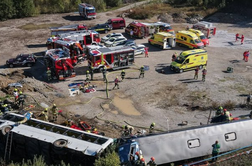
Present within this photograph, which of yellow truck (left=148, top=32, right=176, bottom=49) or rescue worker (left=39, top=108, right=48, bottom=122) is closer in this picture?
rescue worker (left=39, top=108, right=48, bottom=122)

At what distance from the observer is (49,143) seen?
557 inches

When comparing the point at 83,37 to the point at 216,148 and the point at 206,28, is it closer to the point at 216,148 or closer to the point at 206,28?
the point at 206,28

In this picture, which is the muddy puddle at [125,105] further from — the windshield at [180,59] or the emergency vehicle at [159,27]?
the emergency vehicle at [159,27]

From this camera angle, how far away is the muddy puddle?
864 inches

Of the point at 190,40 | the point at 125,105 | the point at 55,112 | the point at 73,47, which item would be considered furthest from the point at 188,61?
the point at 55,112

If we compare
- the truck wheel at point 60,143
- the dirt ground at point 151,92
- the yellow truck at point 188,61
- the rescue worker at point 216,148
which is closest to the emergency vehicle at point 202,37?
the dirt ground at point 151,92

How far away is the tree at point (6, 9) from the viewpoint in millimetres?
46562

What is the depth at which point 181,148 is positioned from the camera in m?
14.4

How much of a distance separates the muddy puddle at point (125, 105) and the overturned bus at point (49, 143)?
729 centimetres

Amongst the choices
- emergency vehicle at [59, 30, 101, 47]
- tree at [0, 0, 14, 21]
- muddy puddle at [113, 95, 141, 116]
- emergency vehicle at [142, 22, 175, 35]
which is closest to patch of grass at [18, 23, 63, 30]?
tree at [0, 0, 14, 21]

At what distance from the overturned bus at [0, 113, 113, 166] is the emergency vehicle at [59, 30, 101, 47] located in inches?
706

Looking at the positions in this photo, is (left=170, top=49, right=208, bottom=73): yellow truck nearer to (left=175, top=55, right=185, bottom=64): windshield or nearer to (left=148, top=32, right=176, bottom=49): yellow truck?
(left=175, top=55, right=185, bottom=64): windshield

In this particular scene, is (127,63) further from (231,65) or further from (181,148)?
(181,148)

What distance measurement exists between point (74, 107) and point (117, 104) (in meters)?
3.23
